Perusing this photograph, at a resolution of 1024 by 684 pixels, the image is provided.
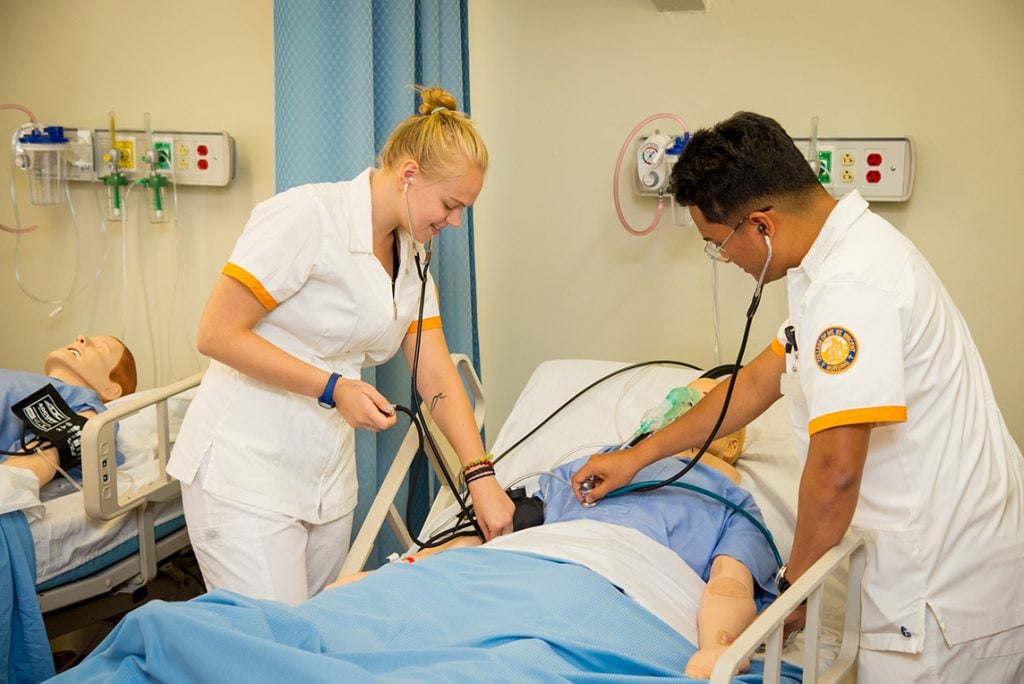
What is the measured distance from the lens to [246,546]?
1862mm

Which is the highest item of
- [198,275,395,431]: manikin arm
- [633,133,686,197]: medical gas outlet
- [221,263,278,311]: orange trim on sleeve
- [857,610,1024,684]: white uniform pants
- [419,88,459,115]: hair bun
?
[419,88,459,115]: hair bun

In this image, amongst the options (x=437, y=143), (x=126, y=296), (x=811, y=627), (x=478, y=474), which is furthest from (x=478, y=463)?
(x=126, y=296)

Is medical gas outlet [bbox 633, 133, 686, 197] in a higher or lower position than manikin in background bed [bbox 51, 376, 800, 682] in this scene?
higher

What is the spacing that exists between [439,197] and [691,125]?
1013 mm

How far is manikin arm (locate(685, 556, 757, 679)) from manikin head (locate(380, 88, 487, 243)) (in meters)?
0.83

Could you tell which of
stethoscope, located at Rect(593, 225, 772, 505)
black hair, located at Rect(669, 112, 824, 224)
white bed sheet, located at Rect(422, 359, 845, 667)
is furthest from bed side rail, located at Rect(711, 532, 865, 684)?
black hair, located at Rect(669, 112, 824, 224)

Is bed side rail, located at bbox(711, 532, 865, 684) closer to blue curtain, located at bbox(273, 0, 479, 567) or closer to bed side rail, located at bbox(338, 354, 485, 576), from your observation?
bed side rail, located at bbox(338, 354, 485, 576)

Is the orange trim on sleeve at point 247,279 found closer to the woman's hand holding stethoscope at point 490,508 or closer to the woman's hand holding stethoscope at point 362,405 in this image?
the woman's hand holding stethoscope at point 362,405

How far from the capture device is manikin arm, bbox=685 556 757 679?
147cm

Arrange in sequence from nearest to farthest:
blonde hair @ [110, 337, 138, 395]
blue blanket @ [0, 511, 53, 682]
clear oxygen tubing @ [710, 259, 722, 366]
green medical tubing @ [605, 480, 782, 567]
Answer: green medical tubing @ [605, 480, 782, 567] < blue blanket @ [0, 511, 53, 682] < clear oxygen tubing @ [710, 259, 722, 366] < blonde hair @ [110, 337, 138, 395]

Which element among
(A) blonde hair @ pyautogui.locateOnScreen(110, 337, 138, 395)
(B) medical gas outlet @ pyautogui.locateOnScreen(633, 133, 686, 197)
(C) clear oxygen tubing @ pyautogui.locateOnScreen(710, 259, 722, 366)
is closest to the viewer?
(B) medical gas outlet @ pyautogui.locateOnScreen(633, 133, 686, 197)

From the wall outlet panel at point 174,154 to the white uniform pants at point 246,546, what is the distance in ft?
4.63

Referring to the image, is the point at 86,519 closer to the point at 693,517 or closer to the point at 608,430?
the point at 608,430

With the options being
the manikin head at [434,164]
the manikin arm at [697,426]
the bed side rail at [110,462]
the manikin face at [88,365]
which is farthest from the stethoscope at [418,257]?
the manikin face at [88,365]
